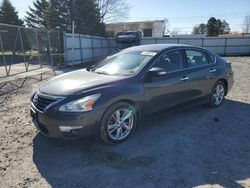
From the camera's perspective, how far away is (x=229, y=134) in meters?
4.36

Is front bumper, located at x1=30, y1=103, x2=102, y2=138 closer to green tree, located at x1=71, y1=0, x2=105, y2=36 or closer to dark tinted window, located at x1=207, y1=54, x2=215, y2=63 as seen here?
dark tinted window, located at x1=207, y1=54, x2=215, y2=63

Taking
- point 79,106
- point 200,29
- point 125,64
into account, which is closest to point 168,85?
point 125,64

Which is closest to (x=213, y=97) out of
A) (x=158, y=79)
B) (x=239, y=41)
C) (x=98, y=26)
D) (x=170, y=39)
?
(x=158, y=79)

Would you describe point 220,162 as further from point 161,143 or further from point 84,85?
Answer: point 84,85

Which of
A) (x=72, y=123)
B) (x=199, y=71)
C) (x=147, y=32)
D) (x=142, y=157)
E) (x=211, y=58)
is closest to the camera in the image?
(x=72, y=123)

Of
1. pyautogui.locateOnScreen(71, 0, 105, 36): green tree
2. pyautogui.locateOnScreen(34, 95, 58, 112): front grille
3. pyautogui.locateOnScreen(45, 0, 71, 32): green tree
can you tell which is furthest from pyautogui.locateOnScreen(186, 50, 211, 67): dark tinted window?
pyautogui.locateOnScreen(45, 0, 71, 32): green tree

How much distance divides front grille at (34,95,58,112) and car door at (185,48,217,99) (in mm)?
2709

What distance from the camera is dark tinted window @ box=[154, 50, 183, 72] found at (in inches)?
175

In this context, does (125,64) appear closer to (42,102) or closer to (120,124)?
(120,124)

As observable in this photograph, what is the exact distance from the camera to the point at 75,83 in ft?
12.6

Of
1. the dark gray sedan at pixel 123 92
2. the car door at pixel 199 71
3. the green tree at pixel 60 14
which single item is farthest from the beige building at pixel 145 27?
the dark gray sedan at pixel 123 92

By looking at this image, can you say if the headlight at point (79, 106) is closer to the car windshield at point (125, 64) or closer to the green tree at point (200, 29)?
the car windshield at point (125, 64)

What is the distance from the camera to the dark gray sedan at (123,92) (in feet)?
11.3

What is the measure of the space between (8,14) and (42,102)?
37462 mm
